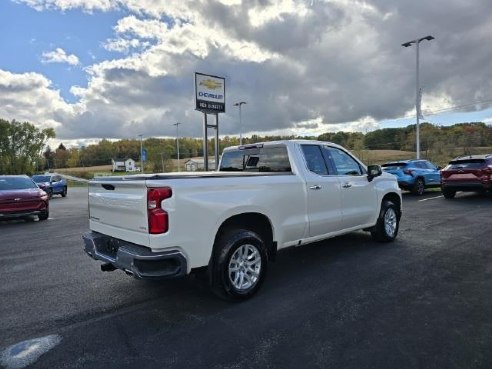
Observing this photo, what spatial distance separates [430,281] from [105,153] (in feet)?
410

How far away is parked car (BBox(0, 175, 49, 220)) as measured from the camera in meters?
11.5

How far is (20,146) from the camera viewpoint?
66.8 m

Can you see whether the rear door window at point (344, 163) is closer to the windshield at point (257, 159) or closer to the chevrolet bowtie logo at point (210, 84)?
the windshield at point (257, 159)

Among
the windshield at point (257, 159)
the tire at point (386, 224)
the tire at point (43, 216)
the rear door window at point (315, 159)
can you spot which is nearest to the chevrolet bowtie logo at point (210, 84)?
the tire at point (43, 216)

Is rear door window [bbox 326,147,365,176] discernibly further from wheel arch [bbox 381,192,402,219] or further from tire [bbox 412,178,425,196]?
tire [bbox 412,178,425,196]

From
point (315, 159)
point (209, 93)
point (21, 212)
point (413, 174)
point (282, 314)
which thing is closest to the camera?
point (282, 314)

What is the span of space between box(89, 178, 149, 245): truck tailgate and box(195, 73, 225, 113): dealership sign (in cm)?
1519

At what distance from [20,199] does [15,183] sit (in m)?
1.10

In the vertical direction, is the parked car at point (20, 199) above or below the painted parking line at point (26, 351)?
above

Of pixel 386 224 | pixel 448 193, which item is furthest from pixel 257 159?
pixel 448 193

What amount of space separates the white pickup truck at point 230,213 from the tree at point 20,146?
70.3 m

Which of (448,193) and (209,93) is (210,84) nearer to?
(209,93)

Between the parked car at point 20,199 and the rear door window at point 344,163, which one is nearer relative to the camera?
the rear door window at point 344,163

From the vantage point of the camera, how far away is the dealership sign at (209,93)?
64.3 ft
